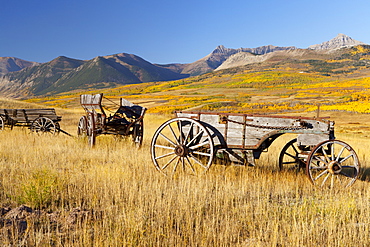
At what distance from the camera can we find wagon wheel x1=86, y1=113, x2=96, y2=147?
33.3 ft

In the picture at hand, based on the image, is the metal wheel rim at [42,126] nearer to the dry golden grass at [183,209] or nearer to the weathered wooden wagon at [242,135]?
the dry golden grass at [183,209]

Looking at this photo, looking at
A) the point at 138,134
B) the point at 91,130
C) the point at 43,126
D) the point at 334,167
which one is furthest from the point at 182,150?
the point at 43,126

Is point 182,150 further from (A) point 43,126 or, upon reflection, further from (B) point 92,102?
(A) point 43,126

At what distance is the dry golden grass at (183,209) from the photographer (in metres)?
3.46

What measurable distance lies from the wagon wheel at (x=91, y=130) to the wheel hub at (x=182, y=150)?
14.9 feet

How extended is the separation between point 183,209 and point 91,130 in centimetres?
678

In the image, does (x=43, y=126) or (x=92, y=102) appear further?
(x=43, y=126)

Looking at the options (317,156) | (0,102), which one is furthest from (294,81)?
(317,156)

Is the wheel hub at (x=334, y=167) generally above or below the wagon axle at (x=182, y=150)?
below

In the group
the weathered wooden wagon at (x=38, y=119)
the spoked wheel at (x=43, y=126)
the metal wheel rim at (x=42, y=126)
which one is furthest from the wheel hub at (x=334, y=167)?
the metal wheel rim at (x=42, y=126)

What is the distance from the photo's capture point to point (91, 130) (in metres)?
10.4

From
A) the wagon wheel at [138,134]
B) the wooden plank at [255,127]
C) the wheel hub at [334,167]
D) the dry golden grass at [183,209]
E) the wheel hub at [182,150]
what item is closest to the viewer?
the dry golden grass at [183,209]

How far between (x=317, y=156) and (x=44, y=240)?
507cm

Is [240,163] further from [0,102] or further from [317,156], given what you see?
[0,102]
